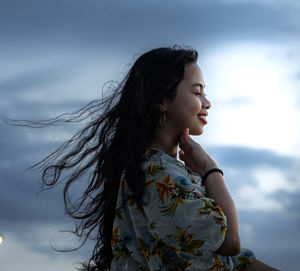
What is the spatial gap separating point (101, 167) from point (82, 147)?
41 cm

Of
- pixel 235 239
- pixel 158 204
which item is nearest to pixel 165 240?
pixel 158 204

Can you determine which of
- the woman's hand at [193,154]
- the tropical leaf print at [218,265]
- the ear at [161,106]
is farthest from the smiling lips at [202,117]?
the tropical leaf print at [218,265]

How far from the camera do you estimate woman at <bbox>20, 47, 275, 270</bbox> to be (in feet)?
9.26

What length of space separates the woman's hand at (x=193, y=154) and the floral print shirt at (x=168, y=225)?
0.24 meters

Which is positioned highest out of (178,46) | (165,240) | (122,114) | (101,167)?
(178,46)

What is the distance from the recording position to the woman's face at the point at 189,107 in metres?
3.47

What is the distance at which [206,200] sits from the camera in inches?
113

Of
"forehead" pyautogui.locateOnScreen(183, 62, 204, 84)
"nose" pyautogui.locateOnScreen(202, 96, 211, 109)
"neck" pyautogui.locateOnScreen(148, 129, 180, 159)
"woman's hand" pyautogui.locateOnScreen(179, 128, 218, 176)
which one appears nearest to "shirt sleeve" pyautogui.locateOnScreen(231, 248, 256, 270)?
"woman's hand" pyautogui.locateOnScreen(179, 128, 218, 176)

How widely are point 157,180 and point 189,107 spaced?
74 centimetres

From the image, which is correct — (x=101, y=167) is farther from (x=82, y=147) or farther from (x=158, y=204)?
(x=158, y=204)

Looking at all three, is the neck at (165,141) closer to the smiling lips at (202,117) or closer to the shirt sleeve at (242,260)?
the smiling lips at (202,117)

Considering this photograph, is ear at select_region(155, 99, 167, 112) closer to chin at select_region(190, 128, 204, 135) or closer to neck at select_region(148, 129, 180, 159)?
neck at select_region(148, 129, 180, 159)

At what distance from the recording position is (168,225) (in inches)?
111

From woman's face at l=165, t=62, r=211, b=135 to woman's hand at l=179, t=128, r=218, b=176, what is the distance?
0.08m
